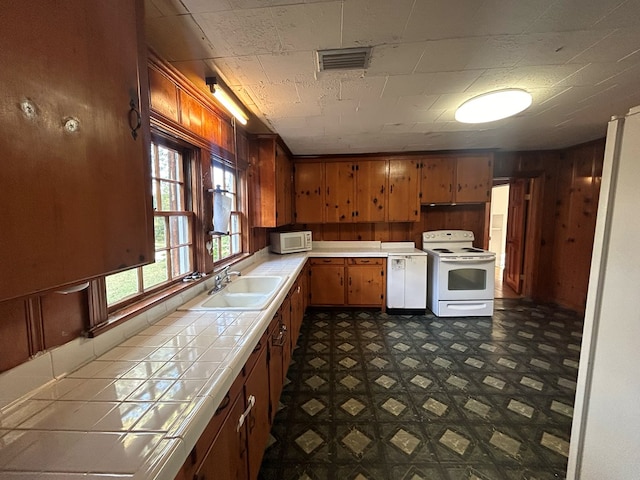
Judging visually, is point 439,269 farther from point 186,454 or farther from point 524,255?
point 186,454

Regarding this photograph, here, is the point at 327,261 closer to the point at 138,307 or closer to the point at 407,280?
the point at 407,280

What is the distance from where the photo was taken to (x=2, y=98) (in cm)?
51

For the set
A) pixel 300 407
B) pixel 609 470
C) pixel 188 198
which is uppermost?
pixel 188 198

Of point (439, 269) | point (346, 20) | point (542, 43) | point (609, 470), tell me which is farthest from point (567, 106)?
point (609, 470)

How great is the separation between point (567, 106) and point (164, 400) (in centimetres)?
353

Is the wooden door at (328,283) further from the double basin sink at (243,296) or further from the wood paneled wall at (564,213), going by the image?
the wood paneled wall at (564,213)

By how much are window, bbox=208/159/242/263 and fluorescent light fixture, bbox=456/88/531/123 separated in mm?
2144

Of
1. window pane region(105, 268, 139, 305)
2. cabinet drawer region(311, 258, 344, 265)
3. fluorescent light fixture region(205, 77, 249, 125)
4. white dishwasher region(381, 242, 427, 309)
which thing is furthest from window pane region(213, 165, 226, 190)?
white dishwasher region(381, 242, 427, 309)

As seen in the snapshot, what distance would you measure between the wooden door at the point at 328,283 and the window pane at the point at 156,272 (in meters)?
2.40

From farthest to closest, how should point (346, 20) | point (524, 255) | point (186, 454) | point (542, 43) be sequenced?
point (524, 255) → point (542, 43) → point (346, 20) → point (186, 454)

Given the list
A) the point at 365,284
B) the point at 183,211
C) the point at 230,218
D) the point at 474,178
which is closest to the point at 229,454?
the point at 183,211

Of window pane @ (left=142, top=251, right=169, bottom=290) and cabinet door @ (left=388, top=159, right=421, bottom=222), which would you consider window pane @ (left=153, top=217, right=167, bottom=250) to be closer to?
window pane @ (left=142, top=251, right=169, bottom=290)

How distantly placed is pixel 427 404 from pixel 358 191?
2.89 m

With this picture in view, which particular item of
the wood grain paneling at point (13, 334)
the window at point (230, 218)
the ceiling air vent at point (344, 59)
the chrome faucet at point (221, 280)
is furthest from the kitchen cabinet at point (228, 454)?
the ceiling air vent at point (344, 59)
